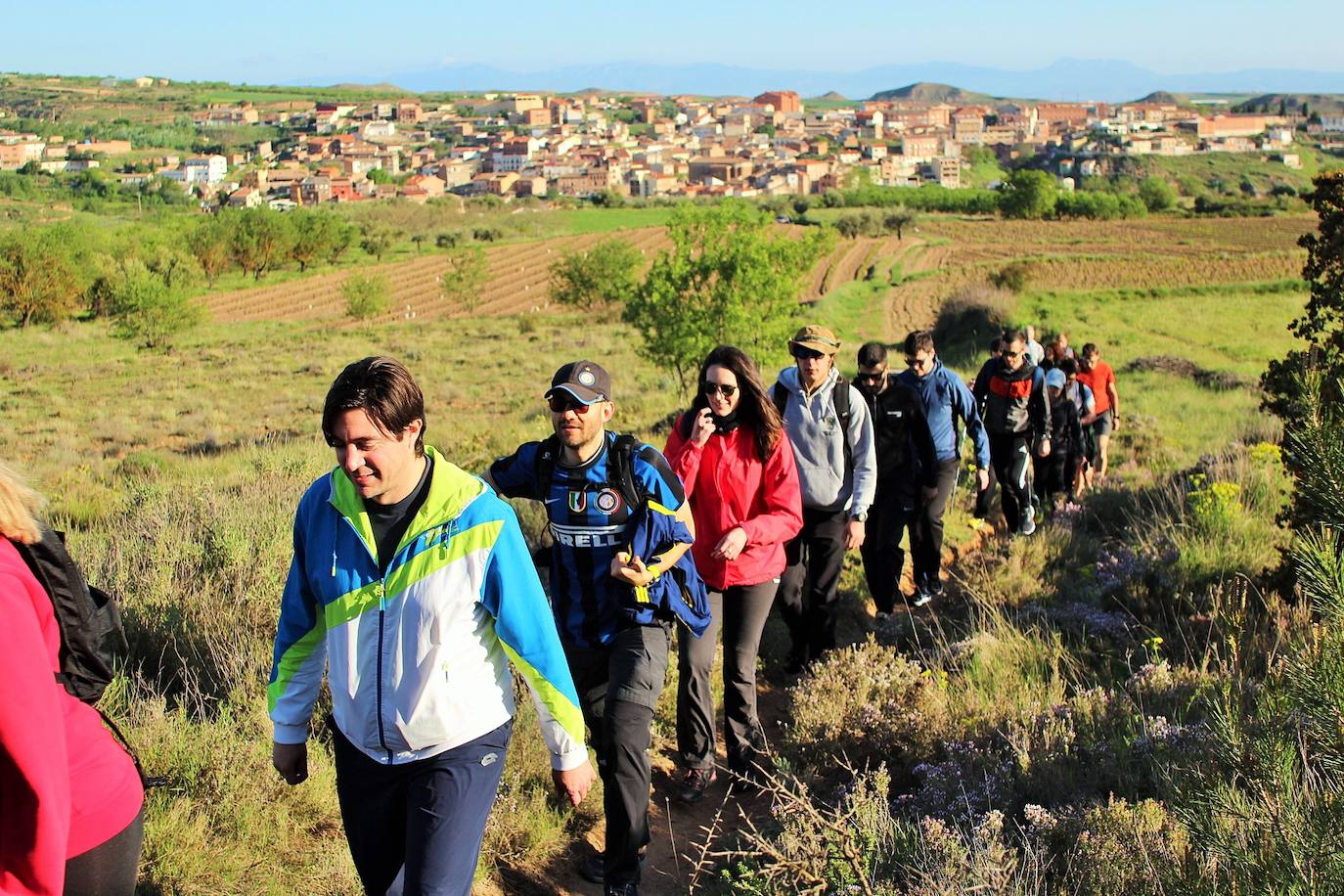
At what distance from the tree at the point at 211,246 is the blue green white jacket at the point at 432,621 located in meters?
79.2

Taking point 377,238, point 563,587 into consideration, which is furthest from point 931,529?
point 377,238

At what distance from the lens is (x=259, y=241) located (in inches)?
3221

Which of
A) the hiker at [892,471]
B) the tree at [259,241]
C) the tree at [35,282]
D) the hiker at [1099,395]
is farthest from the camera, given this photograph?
the tree at [259,241]

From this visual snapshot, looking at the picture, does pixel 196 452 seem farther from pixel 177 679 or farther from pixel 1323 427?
pixel 1323 427

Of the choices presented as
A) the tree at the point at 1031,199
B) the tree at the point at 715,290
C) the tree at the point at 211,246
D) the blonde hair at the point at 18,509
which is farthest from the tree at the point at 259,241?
the blonde hair at the point at 18,509

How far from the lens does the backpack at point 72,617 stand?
2299mm

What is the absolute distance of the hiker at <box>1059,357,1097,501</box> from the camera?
31.8 feet

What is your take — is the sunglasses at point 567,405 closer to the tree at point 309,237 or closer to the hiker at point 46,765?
the hiker at point 46,765

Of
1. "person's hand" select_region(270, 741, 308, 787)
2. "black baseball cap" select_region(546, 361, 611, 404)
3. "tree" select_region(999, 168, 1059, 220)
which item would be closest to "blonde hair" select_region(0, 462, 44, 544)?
"person's hand" select_region(270, 741, 308, 787)

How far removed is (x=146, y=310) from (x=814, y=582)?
43.1 meters

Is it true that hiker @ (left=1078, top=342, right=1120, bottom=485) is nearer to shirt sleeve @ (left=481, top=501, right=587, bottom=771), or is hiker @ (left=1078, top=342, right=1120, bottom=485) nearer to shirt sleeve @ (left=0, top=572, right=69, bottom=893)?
shirt sleeve @ (left=481, top=501, right=587, bottom=771)

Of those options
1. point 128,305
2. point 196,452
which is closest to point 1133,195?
point 128,305

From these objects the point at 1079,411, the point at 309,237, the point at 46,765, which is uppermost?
the point at 46,765

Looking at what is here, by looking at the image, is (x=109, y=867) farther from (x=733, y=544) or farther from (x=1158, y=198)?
(x=1158, y=198)
